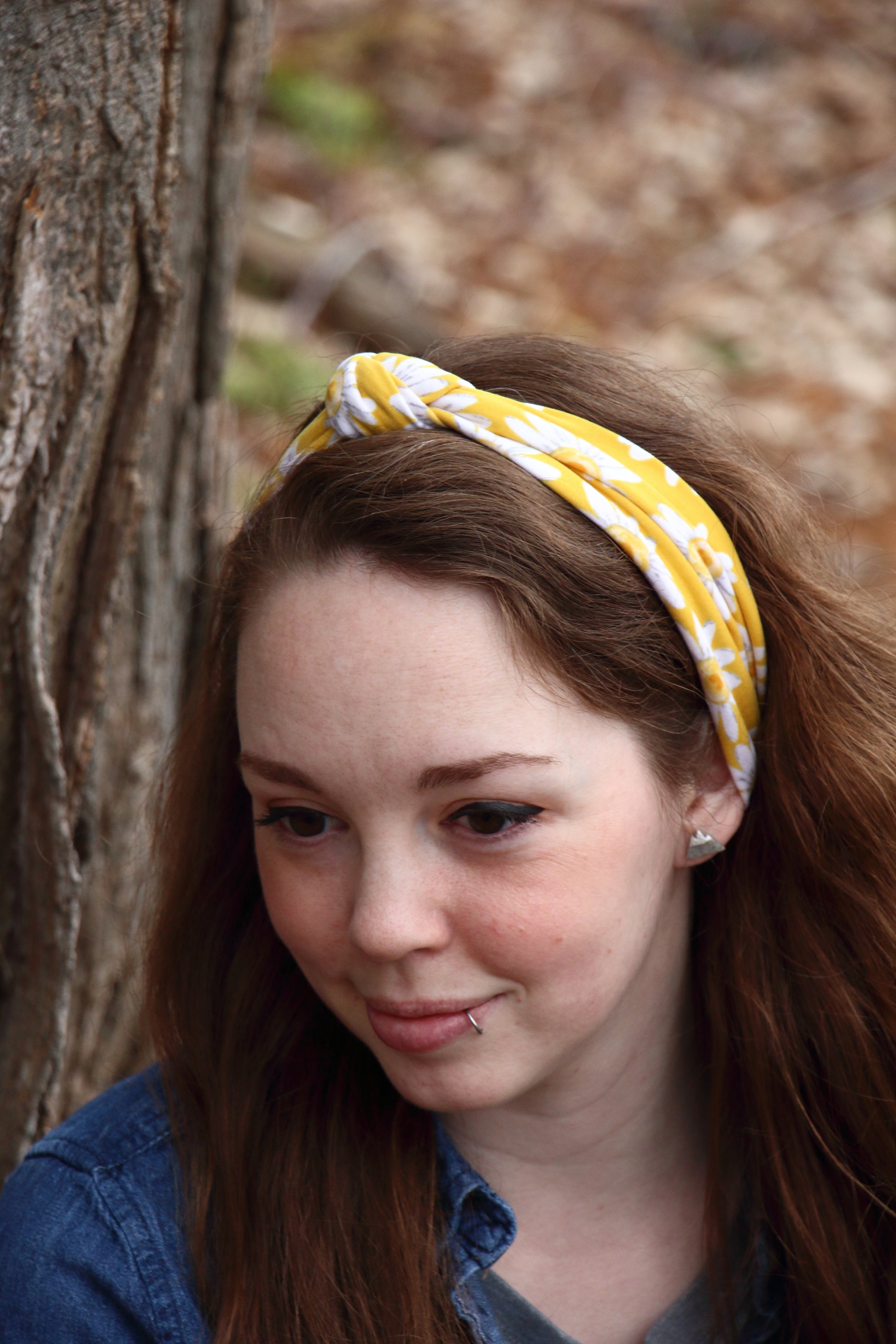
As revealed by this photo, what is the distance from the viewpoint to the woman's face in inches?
58.4

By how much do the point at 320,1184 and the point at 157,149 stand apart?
155 cm

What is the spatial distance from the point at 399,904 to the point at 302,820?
0.20 m

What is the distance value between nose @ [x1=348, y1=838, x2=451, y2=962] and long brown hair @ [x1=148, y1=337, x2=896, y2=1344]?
303mm

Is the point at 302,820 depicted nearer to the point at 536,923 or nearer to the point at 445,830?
the point at 445,830

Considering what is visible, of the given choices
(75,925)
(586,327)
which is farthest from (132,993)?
(586,327)

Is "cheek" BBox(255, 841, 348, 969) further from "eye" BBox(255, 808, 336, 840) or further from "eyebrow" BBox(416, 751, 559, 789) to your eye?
"eyebrow" BBox(416, 751, 559, 789)

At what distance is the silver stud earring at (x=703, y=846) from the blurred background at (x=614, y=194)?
10.8 feet

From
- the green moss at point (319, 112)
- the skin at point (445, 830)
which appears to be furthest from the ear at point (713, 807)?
the green moss at point (319, 112)

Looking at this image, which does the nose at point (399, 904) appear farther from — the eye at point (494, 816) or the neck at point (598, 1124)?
the neck at point (598, 1124)

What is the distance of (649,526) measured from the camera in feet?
5.33

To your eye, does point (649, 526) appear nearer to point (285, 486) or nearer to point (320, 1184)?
point (285, 486)

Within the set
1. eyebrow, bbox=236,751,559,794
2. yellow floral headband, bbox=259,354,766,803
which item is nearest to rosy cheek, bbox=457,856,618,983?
eyebrow, bbox=236,751,559,794

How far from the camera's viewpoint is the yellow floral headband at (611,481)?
1601mm

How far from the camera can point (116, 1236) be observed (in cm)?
169
